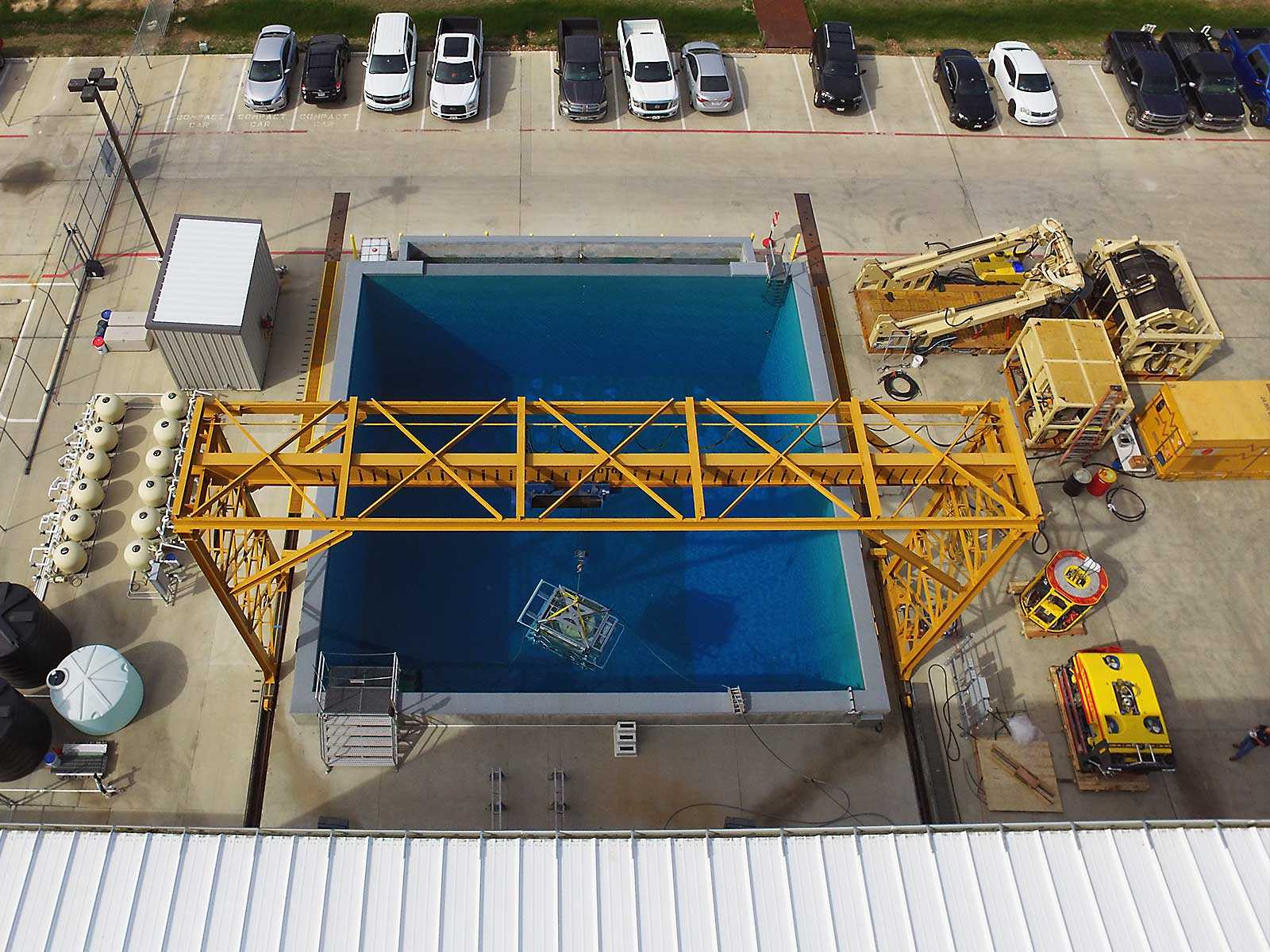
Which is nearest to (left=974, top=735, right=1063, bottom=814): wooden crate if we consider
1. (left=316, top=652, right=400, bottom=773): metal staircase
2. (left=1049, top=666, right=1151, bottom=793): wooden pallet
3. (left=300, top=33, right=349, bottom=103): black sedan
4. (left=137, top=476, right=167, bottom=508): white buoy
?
(left=1049, top=666, right=1151, bottom=793): wooden pallet

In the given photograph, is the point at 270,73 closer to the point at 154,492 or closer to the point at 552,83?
the point at 552,83

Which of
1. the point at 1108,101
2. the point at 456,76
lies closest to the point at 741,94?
the point at 456,76

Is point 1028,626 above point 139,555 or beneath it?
beneath

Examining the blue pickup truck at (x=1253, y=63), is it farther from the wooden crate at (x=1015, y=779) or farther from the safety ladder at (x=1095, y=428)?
the wooden crate at (x=1015, y=779)

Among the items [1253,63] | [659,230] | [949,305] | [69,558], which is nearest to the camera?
[69,558]

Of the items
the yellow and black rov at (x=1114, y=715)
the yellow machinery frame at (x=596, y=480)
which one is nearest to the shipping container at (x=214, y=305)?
the yellow machinery frame at (x=596, y=480)

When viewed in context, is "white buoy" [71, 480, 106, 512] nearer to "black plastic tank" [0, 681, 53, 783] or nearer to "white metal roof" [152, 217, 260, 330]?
"white metal roof" [152, 217, 260, 330]
